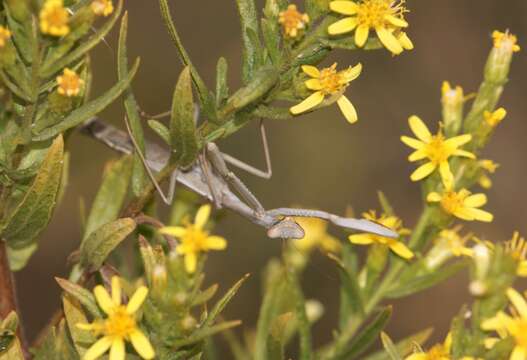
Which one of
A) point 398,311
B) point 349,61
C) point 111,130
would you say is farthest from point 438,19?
point 111,130

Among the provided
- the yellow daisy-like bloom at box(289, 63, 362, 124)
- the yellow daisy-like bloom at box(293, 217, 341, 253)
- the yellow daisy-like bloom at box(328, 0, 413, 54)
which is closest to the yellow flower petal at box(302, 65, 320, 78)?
the yellow daisy-like bloom at box(289, 63, 362, 124)

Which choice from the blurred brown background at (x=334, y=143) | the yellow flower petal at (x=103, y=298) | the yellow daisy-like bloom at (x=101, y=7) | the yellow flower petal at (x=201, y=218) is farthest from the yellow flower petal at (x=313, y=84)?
the blurred brown background at (x=334, y=143)

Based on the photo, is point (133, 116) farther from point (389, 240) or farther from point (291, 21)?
point (389, 240)

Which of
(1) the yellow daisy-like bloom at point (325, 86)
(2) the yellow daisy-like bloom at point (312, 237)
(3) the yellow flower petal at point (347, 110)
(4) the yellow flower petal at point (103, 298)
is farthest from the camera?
(2) the yellow daisy-like bloom at point (312, 237)

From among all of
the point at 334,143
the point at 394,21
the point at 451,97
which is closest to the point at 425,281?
the point at 451,97

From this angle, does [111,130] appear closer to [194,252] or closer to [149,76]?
[194,252]

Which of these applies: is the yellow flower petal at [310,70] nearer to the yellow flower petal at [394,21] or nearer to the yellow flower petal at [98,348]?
the yellow flower petal at [394,21]

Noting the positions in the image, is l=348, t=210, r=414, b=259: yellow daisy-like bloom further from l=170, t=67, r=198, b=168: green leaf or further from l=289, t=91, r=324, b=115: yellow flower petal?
l=170, t=67, r=198, b=168: green leaf
